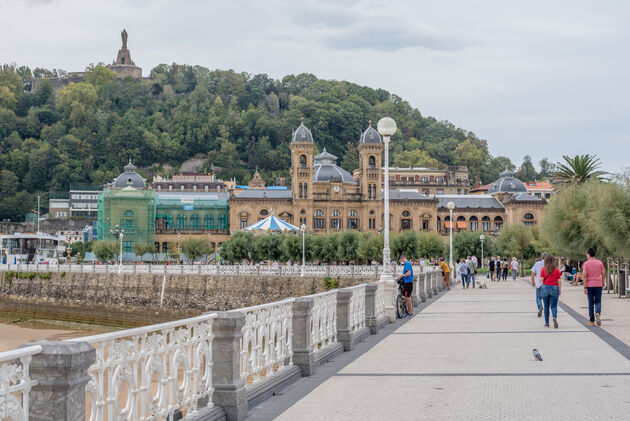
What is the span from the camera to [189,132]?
540 ft

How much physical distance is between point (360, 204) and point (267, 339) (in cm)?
9255

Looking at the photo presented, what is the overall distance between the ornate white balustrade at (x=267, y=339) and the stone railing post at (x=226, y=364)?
0.66 metres

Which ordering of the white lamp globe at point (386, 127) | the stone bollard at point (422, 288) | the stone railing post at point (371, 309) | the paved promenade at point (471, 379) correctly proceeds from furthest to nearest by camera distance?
the stone bollard at point (422, 288) → the white lamp globe at point (386, 127) → the stone railing post at point (371, 309) → the paved promenade at point (471, 379)

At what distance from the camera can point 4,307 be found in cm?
5628

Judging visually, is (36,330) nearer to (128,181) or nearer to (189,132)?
(128,181)

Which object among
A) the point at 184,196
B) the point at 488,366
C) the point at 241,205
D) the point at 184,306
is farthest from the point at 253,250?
the point at 488,366

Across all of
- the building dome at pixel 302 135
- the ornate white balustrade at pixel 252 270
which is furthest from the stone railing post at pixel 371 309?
the building dome at pixel 302 135

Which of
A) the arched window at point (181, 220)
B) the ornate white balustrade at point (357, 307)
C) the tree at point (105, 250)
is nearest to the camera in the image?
the ornate white balustrade at point (357, 307)

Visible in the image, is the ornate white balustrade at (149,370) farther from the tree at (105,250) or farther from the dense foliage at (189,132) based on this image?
the dense foliage at (189,132)

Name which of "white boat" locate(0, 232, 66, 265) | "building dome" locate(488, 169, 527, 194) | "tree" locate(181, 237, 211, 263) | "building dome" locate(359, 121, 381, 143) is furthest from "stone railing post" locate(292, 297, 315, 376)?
"building dome" locate(488, 169, 527, 194)

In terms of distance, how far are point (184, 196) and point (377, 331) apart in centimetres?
9113

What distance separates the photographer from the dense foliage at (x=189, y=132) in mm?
151250

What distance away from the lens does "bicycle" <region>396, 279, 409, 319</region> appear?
1932 cm

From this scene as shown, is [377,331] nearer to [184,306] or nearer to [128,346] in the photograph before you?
[128,346]
